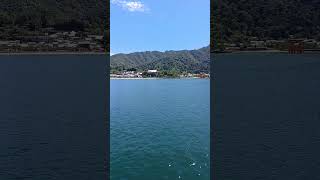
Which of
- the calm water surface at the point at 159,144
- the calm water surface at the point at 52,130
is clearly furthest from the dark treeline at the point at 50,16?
the calm water surface at the point at 159,144

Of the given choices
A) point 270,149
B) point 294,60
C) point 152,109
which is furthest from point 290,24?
point 270,149

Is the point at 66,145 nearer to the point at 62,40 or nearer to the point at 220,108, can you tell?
the point at 220,108

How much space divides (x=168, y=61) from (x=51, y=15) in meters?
65.9

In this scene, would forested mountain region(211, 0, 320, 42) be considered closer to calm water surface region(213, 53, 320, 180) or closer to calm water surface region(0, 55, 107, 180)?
calm water surface region(213, 53, 320, 180)

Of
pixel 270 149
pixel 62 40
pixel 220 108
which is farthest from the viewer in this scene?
pixel 62 40

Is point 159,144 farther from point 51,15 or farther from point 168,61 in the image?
point 168,61

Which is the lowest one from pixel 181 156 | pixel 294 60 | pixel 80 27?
pixel 181 156

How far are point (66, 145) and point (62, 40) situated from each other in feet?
161

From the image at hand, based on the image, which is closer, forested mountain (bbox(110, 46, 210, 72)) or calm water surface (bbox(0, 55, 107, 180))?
calm water surface (bbox(0, 55, 107, 180))

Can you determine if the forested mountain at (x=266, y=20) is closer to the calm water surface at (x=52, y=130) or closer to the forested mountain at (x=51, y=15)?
the forested mountain at (x=51, y=15)

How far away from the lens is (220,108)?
22812 millimetres

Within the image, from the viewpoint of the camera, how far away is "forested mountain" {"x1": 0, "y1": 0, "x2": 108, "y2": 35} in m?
58.9

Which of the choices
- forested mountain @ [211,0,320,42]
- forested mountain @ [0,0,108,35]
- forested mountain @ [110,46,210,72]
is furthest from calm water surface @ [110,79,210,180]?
forested mountain @ [110,46,210,72]

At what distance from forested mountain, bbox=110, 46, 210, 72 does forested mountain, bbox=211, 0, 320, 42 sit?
39.3m
